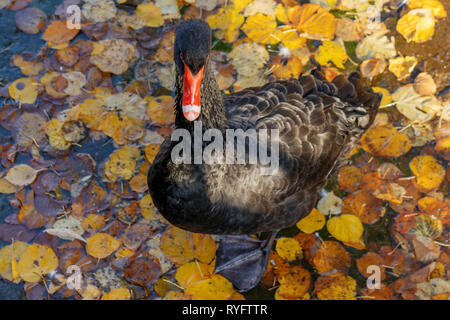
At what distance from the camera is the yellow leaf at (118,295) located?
3.00 m

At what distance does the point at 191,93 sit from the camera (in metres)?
2.08

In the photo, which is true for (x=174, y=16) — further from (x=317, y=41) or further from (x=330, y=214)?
(x=330, y=214)

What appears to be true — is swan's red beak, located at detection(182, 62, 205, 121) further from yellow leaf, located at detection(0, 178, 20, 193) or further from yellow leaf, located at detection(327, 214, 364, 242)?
yellow leaf, located at detection(0, 178, 20, 193)

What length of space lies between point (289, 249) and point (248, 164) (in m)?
1.06

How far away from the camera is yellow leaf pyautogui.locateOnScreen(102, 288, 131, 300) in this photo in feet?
9.85

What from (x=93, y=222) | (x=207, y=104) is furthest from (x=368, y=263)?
(x=93, y=222)

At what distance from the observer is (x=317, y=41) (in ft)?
13.1

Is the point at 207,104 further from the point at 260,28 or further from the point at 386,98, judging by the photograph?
the point at 386,98

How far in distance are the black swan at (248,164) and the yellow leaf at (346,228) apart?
47 centimetres

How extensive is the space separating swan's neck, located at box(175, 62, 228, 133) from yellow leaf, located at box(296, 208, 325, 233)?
1323 millimetres

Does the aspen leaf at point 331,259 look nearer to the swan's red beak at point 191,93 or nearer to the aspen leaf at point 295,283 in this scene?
the aspen leaf at point 295,283

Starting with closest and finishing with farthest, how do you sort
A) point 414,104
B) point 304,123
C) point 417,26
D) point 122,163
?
point 304,123 < point 122,163 < point 414,104 < point 417,26

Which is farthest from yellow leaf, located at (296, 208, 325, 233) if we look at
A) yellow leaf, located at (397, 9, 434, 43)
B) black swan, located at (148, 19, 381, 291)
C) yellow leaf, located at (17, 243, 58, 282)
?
yellow leaf, located at (397, 9, 434, 43)
